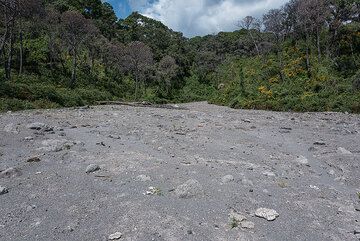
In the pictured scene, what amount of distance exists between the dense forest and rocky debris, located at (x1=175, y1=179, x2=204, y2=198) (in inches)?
656

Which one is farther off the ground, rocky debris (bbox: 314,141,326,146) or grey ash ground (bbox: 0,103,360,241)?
rocky debris (bbox: 314,141,326,146)

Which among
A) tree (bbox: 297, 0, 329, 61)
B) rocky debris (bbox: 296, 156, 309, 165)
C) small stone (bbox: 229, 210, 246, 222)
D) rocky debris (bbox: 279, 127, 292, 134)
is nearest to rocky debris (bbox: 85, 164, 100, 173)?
small stone (bbox: 229, 210, 246, 222)

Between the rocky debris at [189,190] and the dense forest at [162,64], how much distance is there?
1665cm

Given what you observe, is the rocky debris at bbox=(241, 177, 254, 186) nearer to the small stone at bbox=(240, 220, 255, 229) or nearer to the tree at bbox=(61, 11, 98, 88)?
the small stone at bbox=(240, 220, 255, 229)

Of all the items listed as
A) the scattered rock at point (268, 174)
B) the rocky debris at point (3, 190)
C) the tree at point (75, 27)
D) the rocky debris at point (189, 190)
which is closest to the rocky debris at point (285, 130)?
the scattered rock at point (268, 174)

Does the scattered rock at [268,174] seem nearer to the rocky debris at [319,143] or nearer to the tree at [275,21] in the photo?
the rocky debris at [319,143]

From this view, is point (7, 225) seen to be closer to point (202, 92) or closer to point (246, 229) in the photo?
point (246, 229)

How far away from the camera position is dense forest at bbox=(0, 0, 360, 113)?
27.7 metres

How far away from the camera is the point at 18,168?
8047mm

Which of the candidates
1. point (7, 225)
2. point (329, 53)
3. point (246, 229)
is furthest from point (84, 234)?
point (329, 53)

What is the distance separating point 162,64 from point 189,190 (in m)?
59.9

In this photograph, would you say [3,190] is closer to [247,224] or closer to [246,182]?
[247,224]

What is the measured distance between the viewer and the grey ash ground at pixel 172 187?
5.43 meters

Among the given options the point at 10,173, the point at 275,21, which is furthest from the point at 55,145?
the point at 275,21
